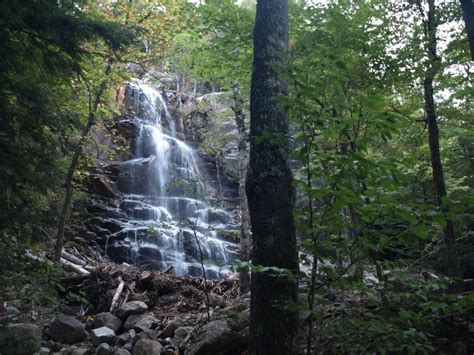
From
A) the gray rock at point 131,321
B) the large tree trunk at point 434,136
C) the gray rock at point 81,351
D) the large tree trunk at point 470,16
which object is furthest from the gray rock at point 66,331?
the large tree trunk at point 470,16

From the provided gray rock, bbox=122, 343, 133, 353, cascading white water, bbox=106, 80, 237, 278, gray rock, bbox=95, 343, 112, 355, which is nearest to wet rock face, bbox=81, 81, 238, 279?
cascading white water, bbox=106, 80, 237, 278

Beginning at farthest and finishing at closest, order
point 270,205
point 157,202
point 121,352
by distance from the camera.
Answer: point 157,202 → point 121,352 → point 270,205

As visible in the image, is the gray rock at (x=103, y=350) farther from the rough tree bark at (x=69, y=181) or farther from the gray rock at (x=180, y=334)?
the rough tree bark at (x=69, y=181)

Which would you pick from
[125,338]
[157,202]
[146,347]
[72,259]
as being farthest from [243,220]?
[157,202]

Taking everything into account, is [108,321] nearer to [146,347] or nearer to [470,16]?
[146,347]

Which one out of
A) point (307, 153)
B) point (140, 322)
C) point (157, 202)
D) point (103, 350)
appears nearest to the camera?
point (307, 153)

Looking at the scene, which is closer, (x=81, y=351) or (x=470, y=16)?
(x=470, y=16)

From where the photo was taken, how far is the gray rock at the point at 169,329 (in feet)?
23.1

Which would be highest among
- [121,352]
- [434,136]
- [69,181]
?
[434,136]

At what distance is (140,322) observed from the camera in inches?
298

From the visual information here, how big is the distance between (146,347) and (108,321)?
1.82 metres

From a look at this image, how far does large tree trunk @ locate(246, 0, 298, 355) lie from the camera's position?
10.3ft

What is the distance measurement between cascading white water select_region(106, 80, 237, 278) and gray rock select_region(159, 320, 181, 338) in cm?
344

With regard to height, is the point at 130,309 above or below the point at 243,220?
below
